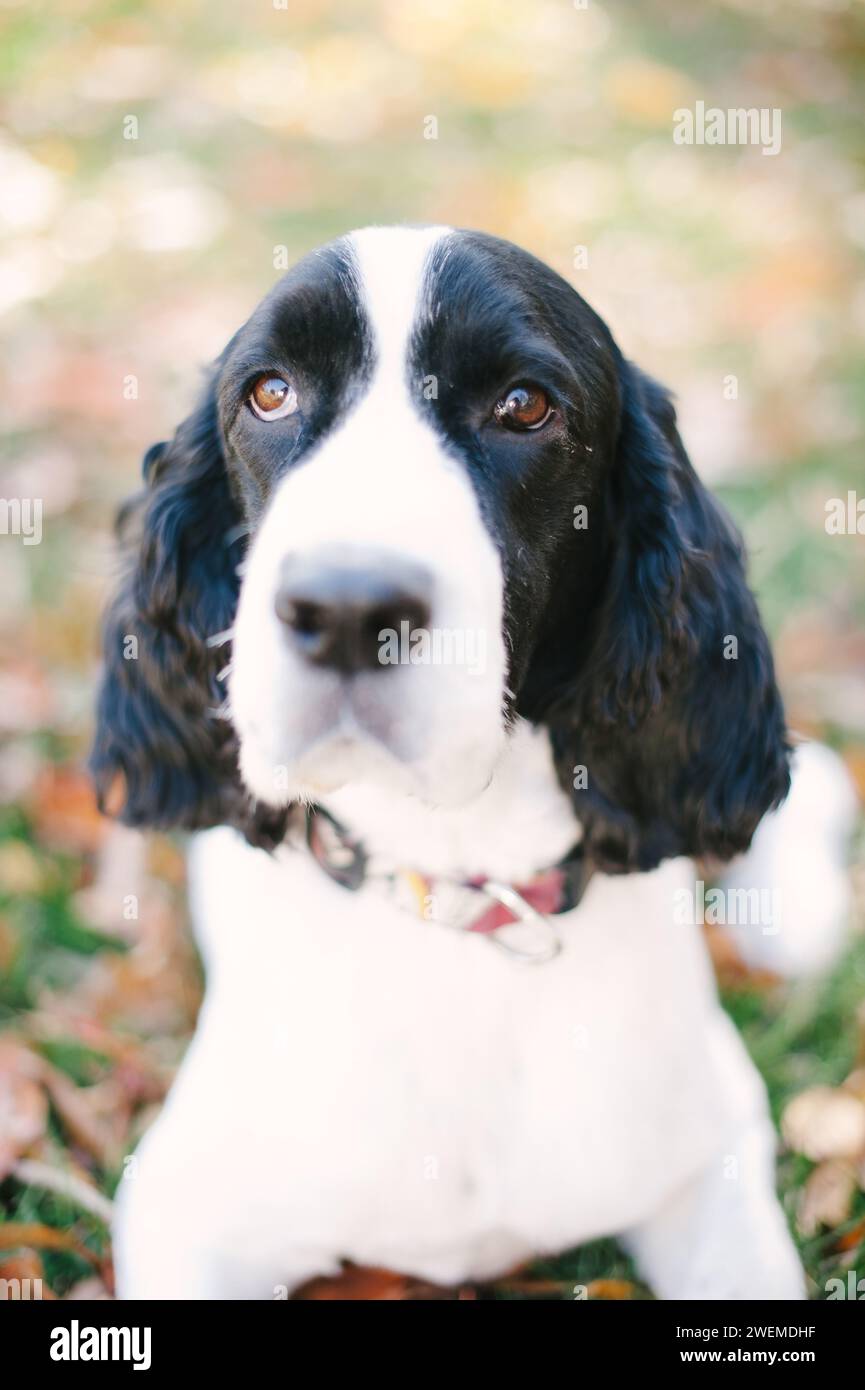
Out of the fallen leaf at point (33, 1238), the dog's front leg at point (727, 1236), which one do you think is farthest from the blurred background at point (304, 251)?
the dog's front leg at point (727, 1236)

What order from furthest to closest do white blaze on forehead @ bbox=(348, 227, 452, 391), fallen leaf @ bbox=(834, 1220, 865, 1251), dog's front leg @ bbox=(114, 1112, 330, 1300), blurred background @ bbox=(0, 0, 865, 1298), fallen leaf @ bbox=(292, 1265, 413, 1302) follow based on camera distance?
blurred background @ bbox=(0, 0, 865, 1298), fallen leaf @ bbox=(834, 1220, 865, 1251), fallen leaf @ bbox=(292, 1265, 413, 1302), dog's front leg @ bbox=(114, 1112, 330, 1300), white blaze on forehead @ bbox=(348, 227, 452, 391)

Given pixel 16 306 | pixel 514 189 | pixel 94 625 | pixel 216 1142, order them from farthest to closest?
pixel 514 189
pixel 16 306
pixel 94 625
pixel 216 1142

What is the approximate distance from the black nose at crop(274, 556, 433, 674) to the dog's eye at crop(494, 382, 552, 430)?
505 millimetres

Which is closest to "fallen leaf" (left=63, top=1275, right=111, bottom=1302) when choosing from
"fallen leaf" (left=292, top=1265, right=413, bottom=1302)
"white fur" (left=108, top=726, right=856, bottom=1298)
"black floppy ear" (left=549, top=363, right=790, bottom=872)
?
"white fur" (left=108, top=726, right=856, bottom=1298)

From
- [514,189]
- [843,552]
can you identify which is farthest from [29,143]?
[843,552]

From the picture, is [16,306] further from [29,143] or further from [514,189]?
[514,189]

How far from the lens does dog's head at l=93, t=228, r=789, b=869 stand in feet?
6.43

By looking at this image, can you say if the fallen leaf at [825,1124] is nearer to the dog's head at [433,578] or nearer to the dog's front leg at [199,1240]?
the dog's head at [433,578]

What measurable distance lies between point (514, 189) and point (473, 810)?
19.7 ft

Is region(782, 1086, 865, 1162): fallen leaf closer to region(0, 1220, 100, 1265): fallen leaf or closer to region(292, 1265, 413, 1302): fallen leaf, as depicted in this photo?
region(292, 1265, 413, 1302): fallen leaf

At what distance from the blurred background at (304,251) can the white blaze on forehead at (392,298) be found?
3.36 feet

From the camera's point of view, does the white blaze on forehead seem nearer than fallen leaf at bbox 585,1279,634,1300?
Yes
